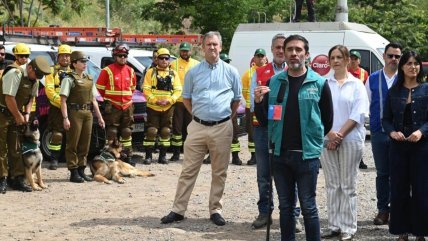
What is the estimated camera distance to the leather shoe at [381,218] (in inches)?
339

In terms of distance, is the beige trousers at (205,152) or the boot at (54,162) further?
the boot at (54,162)

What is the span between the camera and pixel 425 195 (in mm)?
7398

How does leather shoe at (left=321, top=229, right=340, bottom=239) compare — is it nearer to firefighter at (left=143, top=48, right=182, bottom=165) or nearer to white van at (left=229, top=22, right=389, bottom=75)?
firefighter at (left=143, top=48, right=182, bottom=165)

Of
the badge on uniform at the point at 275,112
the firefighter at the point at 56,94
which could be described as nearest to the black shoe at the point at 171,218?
the badge on uniform at the point at 275,112

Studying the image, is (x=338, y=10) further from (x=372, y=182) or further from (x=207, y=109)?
(x=207, y=109)

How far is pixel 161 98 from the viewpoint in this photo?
1316 cm

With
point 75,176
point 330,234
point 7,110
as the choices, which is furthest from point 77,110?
point 330,234

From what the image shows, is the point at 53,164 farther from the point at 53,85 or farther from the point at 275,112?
the point at 275,112

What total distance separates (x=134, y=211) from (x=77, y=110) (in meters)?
2.55

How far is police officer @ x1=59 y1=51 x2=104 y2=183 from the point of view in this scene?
11.3 m

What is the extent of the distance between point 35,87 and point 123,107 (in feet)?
7.33

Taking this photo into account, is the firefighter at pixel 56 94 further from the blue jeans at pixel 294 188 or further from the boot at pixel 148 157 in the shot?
the blue jeans at pixel 294 188

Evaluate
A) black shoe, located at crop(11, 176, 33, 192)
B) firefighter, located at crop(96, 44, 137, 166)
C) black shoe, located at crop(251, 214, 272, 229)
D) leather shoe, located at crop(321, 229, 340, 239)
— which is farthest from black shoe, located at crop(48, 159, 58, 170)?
leather shoe, located at crop(321, 229, 340, 239)

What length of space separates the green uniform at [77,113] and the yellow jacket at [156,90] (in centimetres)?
173
